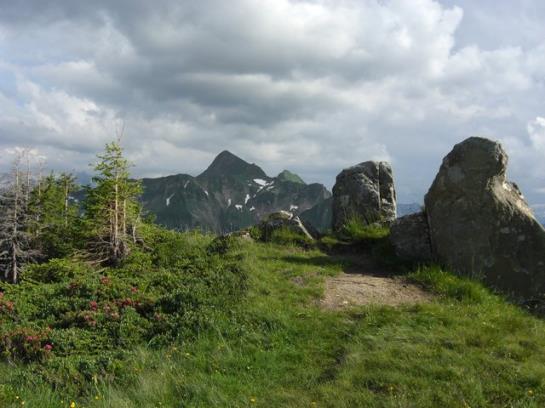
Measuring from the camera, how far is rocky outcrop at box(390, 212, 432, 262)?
16094 mm

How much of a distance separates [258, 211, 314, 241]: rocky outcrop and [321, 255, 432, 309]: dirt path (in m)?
5.03

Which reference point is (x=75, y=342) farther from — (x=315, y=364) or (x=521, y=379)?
(x=521, y=379)

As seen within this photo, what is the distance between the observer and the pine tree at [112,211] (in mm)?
19906

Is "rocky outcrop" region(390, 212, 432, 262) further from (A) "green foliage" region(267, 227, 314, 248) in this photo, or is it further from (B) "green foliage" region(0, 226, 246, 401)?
(B) "green foliage" region(0, 226, 246, 401)

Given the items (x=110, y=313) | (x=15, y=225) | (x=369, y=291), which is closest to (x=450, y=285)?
(x=369, y=291)

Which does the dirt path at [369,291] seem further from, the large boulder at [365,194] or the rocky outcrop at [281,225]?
the large boulder at [365,194]

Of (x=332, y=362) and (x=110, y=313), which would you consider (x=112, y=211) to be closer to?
(x=110, y=313)

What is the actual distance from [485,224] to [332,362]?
305 inches

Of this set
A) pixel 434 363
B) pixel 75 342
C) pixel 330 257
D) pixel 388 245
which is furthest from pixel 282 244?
pixel 434 363

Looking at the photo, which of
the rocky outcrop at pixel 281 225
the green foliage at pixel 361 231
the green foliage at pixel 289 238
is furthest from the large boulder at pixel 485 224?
the rocky outcrop at pixel 281 225

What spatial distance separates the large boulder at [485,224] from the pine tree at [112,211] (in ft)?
39.0

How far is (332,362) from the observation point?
9227 mm

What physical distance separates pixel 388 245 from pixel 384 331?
767 centimetres

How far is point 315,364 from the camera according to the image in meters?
9.21
